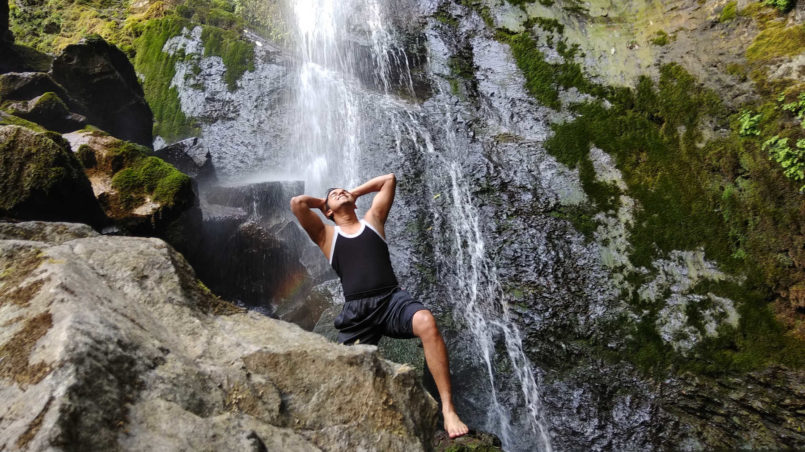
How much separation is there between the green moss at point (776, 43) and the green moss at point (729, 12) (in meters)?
0.61

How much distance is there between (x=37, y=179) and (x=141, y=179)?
1.91 meters

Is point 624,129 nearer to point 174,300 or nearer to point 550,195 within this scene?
point 550,195

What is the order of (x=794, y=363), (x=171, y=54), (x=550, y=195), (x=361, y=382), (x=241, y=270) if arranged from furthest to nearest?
(x=171, y=54) < (x=241, y=270) < (x=550, y=195) < (x=794, y=363) < (x=361, y=382)

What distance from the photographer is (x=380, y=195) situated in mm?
4125

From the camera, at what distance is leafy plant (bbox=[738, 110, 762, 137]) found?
22.5 feet

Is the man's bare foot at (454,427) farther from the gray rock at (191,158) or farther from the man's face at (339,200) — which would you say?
the gray rock at (191,158)

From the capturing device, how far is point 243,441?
6.43ft

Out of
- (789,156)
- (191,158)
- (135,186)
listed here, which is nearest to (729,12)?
(789,156)

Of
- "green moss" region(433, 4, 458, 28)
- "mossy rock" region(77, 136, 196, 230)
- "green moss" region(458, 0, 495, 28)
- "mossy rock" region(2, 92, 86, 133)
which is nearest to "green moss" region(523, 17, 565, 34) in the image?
"green moss" region(458, 0, 495, 28)

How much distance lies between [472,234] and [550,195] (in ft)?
4.72

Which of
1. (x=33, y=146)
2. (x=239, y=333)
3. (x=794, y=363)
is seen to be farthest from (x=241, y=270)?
(x=794, y=363)

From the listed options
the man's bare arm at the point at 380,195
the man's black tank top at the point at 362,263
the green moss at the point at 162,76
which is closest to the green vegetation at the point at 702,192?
the man's bare arm at the point at 380,195

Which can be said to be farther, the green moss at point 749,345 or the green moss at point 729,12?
the green moss at point 729,12

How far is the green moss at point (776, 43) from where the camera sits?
6902 millimetres
